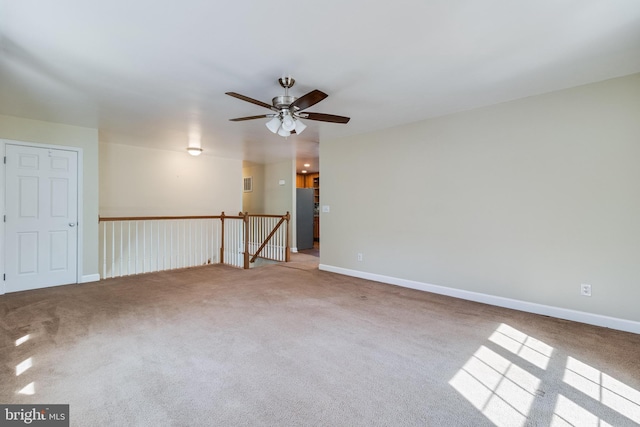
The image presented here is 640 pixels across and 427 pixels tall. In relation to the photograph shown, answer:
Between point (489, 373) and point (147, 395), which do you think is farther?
point (489, 373)

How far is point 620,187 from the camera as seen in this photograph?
269cm

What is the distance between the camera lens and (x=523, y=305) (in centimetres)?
320

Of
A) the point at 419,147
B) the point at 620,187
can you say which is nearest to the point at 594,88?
the point at 620,187

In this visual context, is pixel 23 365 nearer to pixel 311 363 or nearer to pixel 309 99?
pixel 311 363

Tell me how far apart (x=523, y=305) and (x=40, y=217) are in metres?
6.41

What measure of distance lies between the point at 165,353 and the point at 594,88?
15.2 ft

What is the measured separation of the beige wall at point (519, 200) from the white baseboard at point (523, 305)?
53 millimetres

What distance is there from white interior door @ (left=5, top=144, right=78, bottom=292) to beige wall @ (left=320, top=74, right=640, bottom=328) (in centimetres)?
450

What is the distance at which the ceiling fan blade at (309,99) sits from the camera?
2.28 m

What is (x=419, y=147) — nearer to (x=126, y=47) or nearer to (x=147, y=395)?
(x=126, y=47)

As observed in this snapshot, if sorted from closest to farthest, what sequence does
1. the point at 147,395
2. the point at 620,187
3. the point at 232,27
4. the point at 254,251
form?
the point at 147,395 < the point at 232,27 < the point at 620,187 < the point at 254,251

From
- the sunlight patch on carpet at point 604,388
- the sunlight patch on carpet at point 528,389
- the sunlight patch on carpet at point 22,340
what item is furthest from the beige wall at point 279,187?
the sunlight patch on carpet at point 604,388

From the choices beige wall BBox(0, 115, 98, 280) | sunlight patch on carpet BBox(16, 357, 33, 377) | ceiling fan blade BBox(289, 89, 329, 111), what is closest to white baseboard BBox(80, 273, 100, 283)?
beige wall BBox(0, 115, 98, 280)

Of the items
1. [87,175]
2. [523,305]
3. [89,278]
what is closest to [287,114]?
[523,305]
